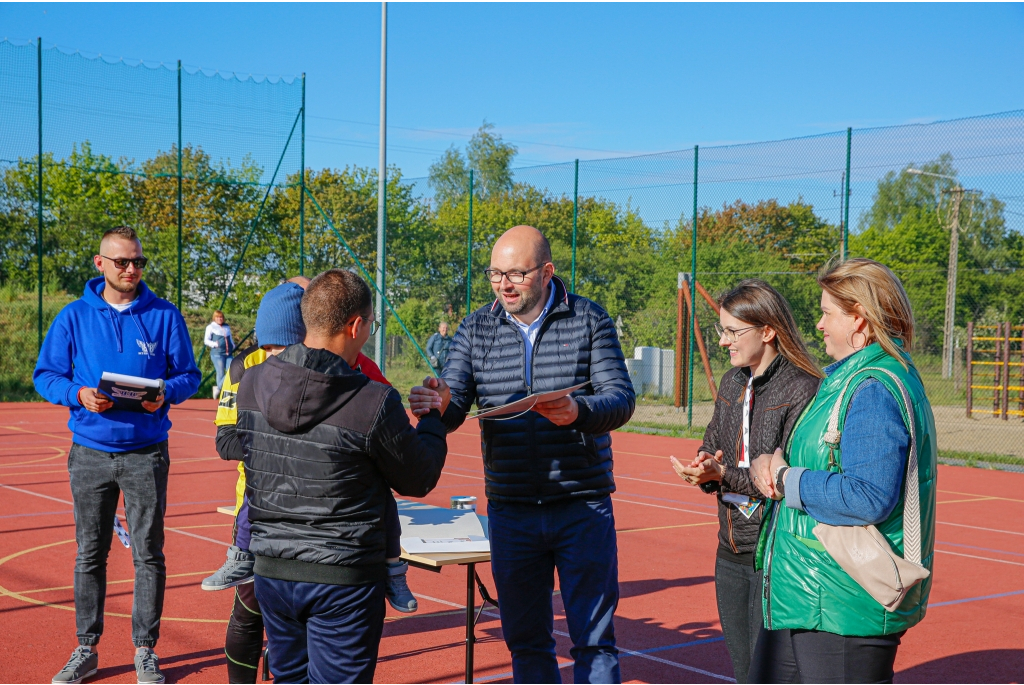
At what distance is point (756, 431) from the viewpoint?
3.84m

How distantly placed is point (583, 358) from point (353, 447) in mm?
1291

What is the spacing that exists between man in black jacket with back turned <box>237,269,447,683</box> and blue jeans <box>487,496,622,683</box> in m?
0.94

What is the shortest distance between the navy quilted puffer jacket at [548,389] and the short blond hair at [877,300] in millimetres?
1054

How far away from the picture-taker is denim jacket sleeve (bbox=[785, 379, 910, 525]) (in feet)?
8.52

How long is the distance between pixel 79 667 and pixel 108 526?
0.68 meters

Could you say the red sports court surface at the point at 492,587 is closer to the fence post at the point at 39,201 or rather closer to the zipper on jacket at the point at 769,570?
the zipper on jacket at the point at 769,570

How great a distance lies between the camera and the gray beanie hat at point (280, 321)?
13.5ft

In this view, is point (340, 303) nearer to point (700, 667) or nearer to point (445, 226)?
point (700, 667)

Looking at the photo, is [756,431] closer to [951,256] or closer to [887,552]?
[887,552]

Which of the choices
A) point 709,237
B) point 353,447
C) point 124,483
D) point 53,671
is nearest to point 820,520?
point 353,447

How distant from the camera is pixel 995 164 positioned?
13695 mm

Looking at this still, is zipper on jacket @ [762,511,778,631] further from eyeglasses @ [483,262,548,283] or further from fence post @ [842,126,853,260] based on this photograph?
fence post @ [842,126,853,260]

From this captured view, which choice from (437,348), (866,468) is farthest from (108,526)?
(437,348)

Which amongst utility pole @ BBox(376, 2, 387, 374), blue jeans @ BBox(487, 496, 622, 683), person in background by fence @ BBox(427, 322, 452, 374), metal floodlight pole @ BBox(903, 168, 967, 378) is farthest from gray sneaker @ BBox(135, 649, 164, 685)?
person in background by fence @ BBox(427, 322, 452, 374)
